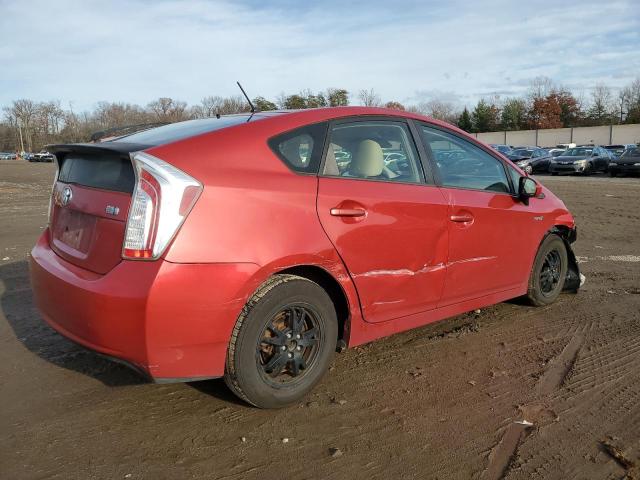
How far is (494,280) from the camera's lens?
420 cm

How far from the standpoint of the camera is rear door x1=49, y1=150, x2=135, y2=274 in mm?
2682

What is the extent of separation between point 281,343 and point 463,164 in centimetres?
204

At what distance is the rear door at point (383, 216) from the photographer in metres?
3.13

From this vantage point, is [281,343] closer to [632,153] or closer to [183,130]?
[183,130]

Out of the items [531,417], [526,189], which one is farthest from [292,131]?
[526,189]

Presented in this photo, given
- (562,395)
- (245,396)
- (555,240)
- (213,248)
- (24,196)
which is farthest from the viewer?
(24,196)

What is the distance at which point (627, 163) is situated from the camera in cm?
2611

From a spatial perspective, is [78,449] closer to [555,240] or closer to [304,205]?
[304,205]

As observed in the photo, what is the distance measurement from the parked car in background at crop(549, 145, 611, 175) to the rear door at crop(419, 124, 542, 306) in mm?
26908

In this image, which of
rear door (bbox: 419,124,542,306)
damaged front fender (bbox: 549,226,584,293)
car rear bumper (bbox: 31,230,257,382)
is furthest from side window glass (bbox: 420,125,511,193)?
A: car rear bumper (bbox: 31,230,257,382)

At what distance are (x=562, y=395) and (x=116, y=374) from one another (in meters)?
2.75

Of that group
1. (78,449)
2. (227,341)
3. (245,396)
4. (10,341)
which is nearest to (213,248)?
(227,341)

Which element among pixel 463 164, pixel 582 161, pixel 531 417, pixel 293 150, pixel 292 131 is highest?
pixel 292 131

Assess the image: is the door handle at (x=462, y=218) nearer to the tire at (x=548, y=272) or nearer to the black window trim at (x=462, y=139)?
the black window trim at (x=462, y=139)
